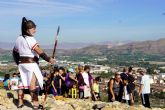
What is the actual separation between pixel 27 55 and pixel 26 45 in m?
0.22

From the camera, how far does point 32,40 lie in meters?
8.52

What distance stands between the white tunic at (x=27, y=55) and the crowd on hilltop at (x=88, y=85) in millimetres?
4773

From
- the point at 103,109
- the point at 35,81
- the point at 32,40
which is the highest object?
the point at 32,40

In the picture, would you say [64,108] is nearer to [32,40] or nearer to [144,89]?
[32,40]

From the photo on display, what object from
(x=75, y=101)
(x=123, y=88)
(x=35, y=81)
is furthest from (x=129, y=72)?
(x=35, y=81)

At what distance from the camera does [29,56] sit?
8602mm

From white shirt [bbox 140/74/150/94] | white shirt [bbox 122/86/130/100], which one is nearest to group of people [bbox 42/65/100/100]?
white shirt [bbox 122/86/130/100]

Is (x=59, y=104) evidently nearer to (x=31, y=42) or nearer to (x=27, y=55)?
(x=27, y=55)

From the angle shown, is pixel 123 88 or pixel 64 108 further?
pixel 123 88

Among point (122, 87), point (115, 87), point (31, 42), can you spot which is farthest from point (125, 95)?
point (31, 42)

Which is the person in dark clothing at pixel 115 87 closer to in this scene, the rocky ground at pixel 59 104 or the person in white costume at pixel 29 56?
the rocky ground at pixel 59 104

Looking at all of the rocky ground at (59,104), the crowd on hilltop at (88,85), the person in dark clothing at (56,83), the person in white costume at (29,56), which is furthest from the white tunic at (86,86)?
the person in white costume at (29,56)

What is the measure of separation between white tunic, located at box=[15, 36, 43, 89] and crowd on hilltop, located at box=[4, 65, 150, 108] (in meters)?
4.77

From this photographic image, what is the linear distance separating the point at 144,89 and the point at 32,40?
7.00 meters
